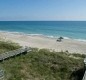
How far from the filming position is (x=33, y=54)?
26.8m

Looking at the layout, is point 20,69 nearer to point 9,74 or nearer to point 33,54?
point 9,74

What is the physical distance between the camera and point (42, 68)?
2180cm

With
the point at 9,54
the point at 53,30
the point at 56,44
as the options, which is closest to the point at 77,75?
the point at 9,54

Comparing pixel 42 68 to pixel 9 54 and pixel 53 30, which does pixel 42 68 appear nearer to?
pixel 9 54

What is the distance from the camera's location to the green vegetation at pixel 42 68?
19.6 m

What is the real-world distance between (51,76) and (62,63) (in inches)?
145

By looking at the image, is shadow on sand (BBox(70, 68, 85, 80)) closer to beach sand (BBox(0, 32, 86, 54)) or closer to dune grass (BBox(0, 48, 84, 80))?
dune grass (BBox(0, 48, 84, 80))

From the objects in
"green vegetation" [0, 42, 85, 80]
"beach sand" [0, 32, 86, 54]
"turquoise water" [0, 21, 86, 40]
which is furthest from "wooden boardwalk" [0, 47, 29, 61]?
"turquoise water" [0, 21, 86, 40]

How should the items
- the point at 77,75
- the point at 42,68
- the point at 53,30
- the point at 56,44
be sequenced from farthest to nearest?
1. the point at 53,30
2. the point at 56,44
3. the point at 42,68
4. the point at 77,75

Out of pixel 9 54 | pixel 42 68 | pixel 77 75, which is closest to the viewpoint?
pixel 77 75

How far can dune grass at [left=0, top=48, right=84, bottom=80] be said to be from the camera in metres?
19.6

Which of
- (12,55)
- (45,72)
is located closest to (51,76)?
(45,72)

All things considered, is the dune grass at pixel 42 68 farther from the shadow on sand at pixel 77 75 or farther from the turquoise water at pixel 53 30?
the turquoise water at pixel 53 30

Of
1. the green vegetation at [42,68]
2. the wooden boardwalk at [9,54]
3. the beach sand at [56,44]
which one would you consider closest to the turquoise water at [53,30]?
the beach sand at [56,44]
